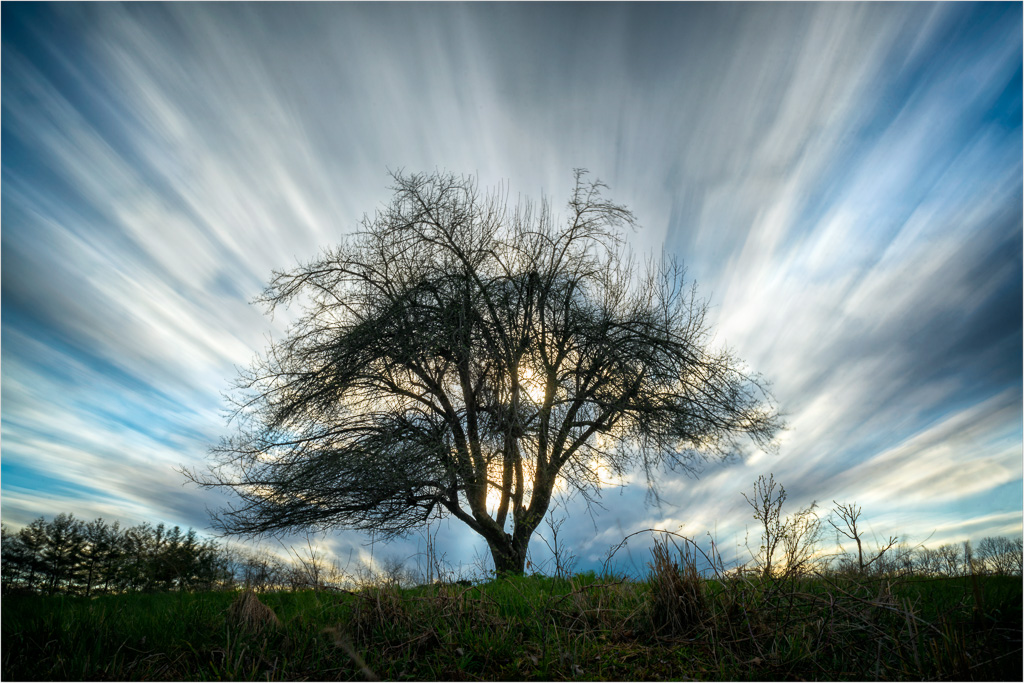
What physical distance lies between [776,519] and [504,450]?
19.1ft

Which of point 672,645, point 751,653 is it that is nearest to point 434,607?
point 672,645

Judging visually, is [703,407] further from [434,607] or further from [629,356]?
[434,607]

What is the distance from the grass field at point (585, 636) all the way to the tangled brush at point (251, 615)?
0.07 feet

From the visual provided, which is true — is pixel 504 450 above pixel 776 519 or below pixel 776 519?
above

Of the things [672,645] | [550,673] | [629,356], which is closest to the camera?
[550,673]

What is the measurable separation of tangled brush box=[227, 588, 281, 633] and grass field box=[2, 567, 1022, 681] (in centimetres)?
2

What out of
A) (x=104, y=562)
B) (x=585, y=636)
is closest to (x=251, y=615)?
(x=585, y=636)

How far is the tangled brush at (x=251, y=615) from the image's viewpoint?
4.01m

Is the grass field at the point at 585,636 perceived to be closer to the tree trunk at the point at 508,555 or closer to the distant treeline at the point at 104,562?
the distant treeline at the point at 104,562

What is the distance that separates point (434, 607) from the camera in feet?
12.8

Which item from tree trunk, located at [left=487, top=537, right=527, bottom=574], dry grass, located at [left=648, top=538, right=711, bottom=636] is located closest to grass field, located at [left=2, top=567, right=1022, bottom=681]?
dry grass, located at [left=648, top=538, right=711, bottom=636]

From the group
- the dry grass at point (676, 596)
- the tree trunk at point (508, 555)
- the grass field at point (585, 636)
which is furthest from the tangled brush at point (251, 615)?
the tree trunk at point (508, 555)

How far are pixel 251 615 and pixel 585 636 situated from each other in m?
2.70

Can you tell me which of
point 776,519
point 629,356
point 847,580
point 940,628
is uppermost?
point 629,356
